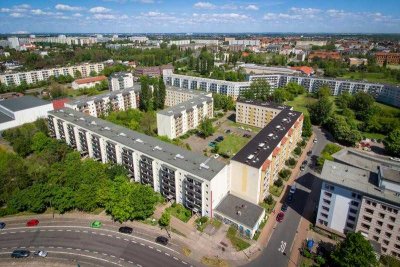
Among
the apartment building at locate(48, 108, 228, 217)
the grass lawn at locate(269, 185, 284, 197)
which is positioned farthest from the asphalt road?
the grass lawn at locate(269, 185, 284, 197)

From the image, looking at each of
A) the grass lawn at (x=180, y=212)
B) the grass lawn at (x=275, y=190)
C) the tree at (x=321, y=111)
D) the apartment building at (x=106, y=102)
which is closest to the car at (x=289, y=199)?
the grass lawn at (x=275, y=190)

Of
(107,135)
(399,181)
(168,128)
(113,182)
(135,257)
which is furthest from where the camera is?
(168,128)

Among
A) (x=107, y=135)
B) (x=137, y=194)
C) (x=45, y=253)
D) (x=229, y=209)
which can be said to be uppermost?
(x=107, y=135)

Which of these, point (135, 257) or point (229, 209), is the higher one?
point (229, 209)

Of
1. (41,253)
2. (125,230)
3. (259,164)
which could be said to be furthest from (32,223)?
(259,164)

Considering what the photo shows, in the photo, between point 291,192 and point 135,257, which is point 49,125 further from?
point 291,192

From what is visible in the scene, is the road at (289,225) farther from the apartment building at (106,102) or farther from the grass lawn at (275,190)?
the apartment building at (106,102)

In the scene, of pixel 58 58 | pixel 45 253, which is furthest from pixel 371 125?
pixel 58 58
